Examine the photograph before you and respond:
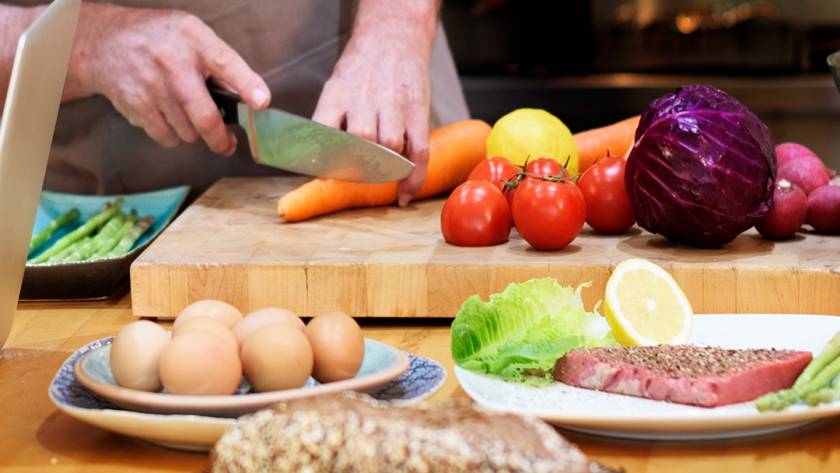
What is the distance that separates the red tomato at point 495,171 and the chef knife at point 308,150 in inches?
4.9

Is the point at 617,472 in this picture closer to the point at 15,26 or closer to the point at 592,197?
the point at 592,197

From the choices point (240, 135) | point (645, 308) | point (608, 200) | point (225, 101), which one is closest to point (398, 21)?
point (225, 101)

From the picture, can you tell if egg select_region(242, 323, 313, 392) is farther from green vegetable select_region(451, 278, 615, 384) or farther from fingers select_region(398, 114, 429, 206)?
fingers select_region(398, 114, 429, 206)

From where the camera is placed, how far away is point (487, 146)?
2.55 m

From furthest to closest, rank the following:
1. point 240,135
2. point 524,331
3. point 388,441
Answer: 1. point 240,135
2. point 524,331
3. point 388,441

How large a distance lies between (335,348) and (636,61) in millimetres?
3444

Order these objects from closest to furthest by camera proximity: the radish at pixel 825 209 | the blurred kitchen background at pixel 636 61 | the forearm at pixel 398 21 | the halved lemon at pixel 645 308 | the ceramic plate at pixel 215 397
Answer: the ceramic plate at pixel 215 397 < the halved lemon at pixel 645 308 < the radish at pixel 825 209 < the forearm at pixel 398 21 < the blurred kitchen background at pixel 636 61

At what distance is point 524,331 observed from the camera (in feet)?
→ 5.21

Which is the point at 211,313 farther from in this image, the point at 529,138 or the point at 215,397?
the point at 529,138

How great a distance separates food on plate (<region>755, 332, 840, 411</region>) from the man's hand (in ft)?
3.63

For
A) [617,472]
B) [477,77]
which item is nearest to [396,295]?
[617,472]

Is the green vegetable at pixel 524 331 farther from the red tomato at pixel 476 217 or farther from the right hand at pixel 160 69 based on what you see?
the right hand at pixel 160 69

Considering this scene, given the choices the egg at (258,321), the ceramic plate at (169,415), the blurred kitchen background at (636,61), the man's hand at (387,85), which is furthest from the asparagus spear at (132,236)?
the blurred kitchen background at (636,61)

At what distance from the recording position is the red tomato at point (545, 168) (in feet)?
7.28
